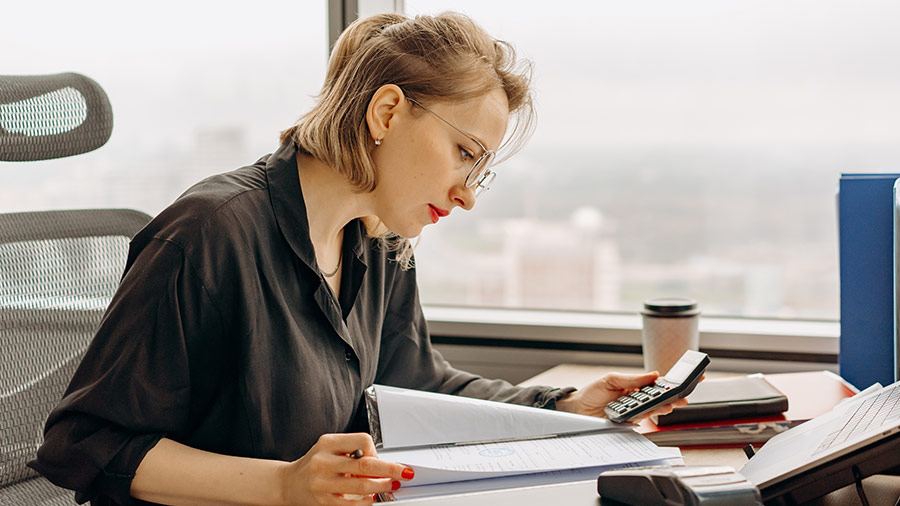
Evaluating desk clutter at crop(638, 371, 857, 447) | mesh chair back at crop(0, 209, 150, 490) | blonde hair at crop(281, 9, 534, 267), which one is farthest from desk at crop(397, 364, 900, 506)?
mesh chair back at crop(0, 209, 150, 490)

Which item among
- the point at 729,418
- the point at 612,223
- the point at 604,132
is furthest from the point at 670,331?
the point at 604,132

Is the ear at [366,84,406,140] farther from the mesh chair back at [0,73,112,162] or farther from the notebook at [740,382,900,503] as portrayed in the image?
the notebook at [740,382,900,503]

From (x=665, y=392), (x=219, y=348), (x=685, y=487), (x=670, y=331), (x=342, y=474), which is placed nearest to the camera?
(x=685, y=487)

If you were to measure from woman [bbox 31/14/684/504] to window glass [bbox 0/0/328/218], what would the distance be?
91cm

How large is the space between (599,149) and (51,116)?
121 centimetres

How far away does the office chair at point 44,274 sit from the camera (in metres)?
1.14

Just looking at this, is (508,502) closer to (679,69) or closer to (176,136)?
(679,69)

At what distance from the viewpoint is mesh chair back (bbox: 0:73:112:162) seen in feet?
3.80

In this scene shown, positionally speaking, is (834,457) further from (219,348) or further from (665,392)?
(219,348)

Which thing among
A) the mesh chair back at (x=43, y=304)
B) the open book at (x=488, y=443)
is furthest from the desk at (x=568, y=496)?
the mesh chair back at (x=43, y=304)

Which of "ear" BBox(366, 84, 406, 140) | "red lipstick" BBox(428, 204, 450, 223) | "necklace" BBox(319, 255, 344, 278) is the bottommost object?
"necklace" BBox(319, 255, 344, 278)

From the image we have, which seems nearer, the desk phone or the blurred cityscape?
the desk phone

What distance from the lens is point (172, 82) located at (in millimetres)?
2186

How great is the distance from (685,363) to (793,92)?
3.08ft
